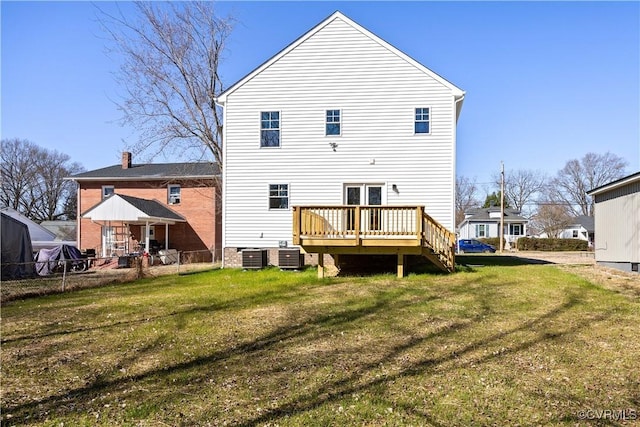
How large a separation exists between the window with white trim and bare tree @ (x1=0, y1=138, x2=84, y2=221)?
3449 cm

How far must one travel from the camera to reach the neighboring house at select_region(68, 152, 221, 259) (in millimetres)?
25641

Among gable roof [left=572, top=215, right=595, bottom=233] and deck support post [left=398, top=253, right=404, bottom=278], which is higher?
gable roof [left=572, top=215, right=595, bottom=233]

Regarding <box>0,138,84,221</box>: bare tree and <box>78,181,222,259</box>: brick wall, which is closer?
<box>78,181,222,259</box>: brick wall

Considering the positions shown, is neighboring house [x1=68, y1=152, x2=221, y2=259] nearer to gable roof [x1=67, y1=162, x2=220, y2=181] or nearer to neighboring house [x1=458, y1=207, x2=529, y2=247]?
gable roof [x1=67, y1=162, x2=220, y2=181]

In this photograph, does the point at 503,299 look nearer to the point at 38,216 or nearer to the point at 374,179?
the point at 374,179

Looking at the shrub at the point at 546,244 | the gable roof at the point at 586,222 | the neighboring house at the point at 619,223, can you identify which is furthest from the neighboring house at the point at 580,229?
the neighboring house at the point at 619,223

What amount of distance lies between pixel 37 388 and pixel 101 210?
1989 cm

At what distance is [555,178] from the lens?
6488 cm

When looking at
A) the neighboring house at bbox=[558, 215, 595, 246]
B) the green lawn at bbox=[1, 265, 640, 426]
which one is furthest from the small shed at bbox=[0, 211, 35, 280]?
the neighboring house at bbox=[558, 215, 595, 246]

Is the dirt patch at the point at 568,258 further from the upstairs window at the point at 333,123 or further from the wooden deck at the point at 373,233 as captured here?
the upstairs window at the point at 333,123

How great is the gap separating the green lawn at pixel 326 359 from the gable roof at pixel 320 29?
8107 millimetres

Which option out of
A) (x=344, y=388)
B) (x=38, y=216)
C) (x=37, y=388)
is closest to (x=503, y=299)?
(x=344, y=388)

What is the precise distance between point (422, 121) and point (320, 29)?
499cm

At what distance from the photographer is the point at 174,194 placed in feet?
88.8
